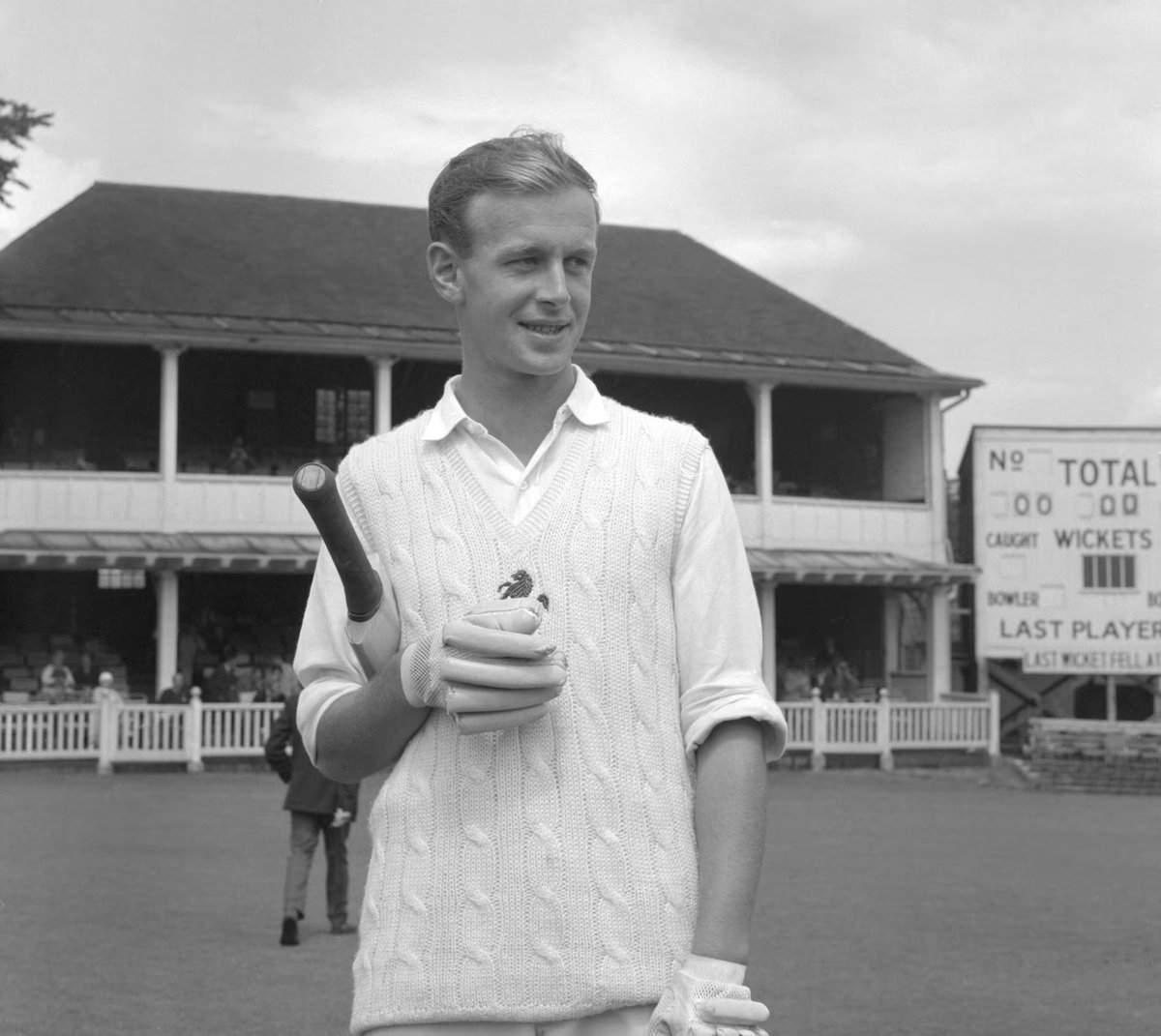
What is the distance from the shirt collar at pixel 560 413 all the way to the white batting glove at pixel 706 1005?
0.85 metres

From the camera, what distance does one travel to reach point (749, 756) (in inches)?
109

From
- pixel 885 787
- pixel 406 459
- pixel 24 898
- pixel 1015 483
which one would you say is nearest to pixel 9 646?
pixel 885 787

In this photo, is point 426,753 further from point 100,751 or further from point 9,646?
point 9,646

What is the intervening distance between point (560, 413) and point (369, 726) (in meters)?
0.56

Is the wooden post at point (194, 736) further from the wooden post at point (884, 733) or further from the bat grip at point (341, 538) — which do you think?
the bat grip at point (341, 538)

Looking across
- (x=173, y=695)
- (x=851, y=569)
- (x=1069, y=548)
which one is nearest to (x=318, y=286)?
(x=173, y=695)

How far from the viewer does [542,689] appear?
Result: 2641mm

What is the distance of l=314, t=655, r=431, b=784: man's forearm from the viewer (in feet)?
9.19

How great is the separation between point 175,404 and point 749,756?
29.5 metres

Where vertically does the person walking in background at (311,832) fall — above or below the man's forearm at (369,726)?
below

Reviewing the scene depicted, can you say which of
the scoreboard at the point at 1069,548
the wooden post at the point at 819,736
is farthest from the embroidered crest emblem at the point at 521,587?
the scoreboard at the point at 1069,548

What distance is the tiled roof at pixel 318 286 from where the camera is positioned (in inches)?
1247

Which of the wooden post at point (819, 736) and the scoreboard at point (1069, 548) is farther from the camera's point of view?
the scoreboard at point (1069, 548)

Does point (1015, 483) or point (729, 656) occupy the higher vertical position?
point (1015, 483)
